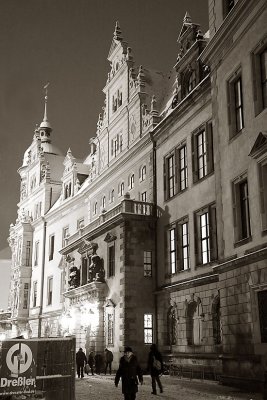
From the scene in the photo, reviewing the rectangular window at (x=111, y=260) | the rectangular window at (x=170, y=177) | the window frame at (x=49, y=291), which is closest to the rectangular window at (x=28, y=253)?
the window frame at (x=49, y=291)

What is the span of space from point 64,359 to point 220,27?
16.9 metres

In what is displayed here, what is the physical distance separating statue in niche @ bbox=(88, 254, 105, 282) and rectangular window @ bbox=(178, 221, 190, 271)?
6.97 m

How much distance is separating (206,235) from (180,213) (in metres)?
3.11

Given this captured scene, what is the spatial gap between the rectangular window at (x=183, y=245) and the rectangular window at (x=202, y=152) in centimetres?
292

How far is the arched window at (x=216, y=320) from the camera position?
996 inches

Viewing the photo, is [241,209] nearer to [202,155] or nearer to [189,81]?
[202,155]

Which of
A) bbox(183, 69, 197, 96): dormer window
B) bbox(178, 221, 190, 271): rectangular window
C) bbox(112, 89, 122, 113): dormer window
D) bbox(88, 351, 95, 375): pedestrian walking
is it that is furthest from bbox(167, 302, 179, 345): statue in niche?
bbox(112, 89, 122, 113): dormer window

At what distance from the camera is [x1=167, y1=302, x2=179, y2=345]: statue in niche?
29469mm

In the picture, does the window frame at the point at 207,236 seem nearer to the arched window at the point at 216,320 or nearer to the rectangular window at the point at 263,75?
the arched window at the point at 216,320

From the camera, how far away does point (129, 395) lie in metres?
13.7

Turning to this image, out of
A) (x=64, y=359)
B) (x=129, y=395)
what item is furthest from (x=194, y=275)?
(x=64, y=359)

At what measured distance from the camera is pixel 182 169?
30.9 meters

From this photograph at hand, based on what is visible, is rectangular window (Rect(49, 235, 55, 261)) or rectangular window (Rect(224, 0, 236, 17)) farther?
rectangular window (Rect(49, 235, 55, 261))

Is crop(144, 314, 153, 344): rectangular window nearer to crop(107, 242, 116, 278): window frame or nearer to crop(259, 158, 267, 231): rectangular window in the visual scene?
crop(107, 242, 116, 278): window frame
